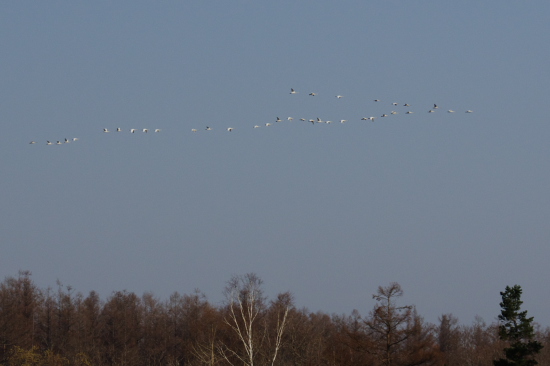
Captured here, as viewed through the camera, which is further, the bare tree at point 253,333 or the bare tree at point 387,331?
the bare tree at point 387,331

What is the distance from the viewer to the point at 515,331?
51875mm

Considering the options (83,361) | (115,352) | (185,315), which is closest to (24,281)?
(115,352)

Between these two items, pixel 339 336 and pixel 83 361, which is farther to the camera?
pixel 83 361

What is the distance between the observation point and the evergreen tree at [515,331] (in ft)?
166

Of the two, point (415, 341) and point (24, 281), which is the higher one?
point (24, 281)

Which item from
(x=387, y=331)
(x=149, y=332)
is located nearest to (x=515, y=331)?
(x=387, y=331)

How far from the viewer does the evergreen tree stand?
5069 centimetres

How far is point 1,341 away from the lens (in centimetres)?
8412

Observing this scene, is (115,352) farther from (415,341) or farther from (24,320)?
(415,341)

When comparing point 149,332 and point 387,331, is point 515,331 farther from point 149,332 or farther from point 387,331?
point 149,332

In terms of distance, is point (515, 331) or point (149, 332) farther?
point (149, 332)

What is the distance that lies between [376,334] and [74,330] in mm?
53102

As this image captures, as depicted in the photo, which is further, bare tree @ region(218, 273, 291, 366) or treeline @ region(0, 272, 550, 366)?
treeline @ region(0, 272, 550, 366)

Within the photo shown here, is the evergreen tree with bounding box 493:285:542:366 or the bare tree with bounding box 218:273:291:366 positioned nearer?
the bare tree with bounding box 218:273:291:366
